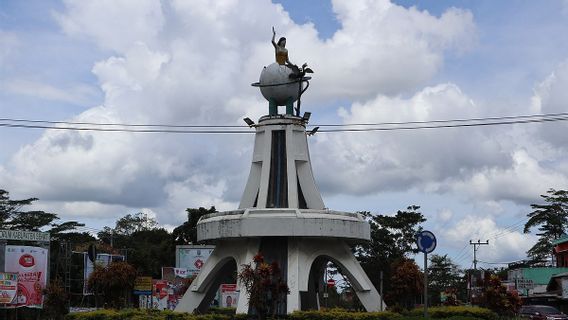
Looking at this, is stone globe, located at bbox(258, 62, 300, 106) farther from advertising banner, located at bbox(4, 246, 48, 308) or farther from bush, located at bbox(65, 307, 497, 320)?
advertising banner, located at bbox(4, 246, 48, 308)

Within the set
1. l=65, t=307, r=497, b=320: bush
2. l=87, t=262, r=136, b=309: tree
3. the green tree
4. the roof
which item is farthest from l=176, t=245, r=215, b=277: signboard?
l=65, t=307, r=497, b=320: bush

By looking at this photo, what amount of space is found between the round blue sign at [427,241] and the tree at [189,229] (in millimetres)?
67557

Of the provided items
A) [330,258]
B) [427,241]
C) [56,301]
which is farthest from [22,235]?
[427,241]

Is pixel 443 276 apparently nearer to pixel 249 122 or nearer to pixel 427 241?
pixel 249 122

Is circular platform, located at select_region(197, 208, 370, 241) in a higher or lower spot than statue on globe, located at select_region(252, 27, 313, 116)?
lower

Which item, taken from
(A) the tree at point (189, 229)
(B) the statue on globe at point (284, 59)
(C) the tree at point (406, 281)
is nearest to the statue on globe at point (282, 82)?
(B) the statue on globe at point (284, 59)

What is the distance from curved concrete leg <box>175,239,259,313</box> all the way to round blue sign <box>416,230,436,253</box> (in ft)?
61.0

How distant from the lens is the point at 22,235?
192 ft

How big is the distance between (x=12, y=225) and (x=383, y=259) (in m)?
40.8

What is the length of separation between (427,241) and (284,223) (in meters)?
16.6

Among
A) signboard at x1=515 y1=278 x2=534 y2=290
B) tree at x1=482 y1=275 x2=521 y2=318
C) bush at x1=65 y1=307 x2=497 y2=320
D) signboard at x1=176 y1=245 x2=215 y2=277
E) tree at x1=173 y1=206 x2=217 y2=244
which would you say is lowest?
bush at x1=65 y1=307 x2=497 y2=320

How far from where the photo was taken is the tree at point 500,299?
1416 inches

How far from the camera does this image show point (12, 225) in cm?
8588

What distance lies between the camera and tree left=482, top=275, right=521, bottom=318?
1416 inches
